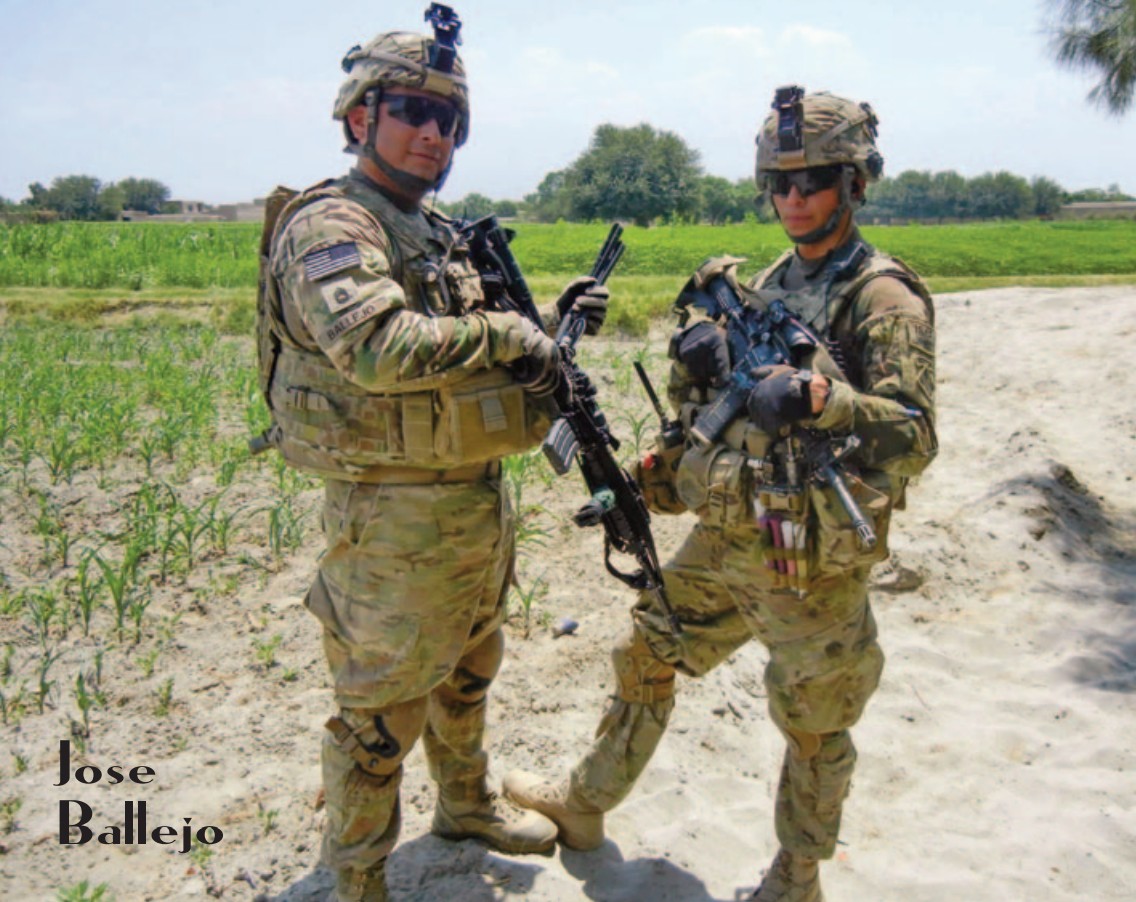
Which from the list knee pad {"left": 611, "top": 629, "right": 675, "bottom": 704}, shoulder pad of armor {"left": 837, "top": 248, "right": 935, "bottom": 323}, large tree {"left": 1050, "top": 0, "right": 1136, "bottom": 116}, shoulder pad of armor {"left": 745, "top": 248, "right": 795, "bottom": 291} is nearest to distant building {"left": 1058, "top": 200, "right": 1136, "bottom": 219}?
large tree {"left": 1050, "top": 0, "right": 1136, "bottom": 116}

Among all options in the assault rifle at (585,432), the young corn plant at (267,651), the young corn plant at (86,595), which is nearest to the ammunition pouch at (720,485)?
the assault rifle at (585,432)

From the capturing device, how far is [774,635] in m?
2.60

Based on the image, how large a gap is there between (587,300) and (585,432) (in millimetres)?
419

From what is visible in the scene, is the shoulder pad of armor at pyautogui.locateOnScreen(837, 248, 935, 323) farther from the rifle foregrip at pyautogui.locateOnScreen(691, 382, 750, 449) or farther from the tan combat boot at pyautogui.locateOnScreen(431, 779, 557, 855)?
the tan combat boot at pyautogui.locateOnScreen(431, 779, 557, 855)

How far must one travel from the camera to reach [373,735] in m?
2.53

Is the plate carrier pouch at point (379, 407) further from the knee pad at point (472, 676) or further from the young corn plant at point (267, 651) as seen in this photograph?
the young corn plant at point (267, 651)

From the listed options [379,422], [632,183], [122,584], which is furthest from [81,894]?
[632,183]

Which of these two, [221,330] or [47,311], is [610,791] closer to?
[221,330]

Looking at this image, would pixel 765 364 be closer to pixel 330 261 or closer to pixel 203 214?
pixel 330 261

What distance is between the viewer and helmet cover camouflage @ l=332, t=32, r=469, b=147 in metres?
2.39

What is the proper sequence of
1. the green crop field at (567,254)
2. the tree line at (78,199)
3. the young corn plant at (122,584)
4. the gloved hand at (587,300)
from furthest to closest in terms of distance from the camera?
the tree line at (78,199) < the green crop field at (567,254) < the young corn plant at (122,584) < the gloved hand at (587,300)

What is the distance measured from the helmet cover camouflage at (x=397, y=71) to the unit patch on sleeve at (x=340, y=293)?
0.59 metres

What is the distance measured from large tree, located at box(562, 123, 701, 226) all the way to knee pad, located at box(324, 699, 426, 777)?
129 feet

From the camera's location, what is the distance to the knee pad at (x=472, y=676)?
285 cm
